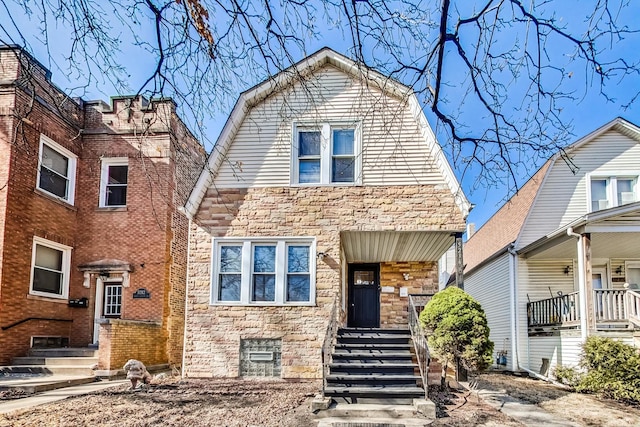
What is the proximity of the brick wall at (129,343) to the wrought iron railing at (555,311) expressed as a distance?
10.4 m

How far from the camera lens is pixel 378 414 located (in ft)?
25.3

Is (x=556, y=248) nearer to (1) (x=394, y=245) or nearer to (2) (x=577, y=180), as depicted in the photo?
(2) (x=577, y=180)

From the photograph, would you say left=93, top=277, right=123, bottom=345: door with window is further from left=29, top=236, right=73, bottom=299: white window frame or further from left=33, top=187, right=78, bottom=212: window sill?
left=33, top=187, right=78, bottom=212: window sill

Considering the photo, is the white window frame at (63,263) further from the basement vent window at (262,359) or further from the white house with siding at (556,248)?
the white house with siding at (556,248)

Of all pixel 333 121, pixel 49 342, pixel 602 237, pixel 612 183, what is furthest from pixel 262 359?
pixel 612 183

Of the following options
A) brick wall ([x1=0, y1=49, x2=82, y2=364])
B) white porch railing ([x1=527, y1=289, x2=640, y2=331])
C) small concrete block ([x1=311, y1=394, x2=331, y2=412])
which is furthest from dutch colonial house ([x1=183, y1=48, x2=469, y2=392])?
brick wall ([x1=0, y1=49, x2=82, y2=364])

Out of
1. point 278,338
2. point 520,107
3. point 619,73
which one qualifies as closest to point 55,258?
point 278,338

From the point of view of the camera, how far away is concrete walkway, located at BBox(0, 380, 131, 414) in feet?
25.3

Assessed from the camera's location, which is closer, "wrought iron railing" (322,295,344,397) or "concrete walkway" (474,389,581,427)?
"concrete walkway" (474,389,581,427)

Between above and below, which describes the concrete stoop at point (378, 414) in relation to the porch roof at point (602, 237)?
below

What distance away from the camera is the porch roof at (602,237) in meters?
11.0

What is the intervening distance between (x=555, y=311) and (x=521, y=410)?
534cm

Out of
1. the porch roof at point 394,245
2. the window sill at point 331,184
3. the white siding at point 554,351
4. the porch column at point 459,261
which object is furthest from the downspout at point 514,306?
the window sill at point 331,184

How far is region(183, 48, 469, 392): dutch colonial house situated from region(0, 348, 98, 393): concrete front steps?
244cm
